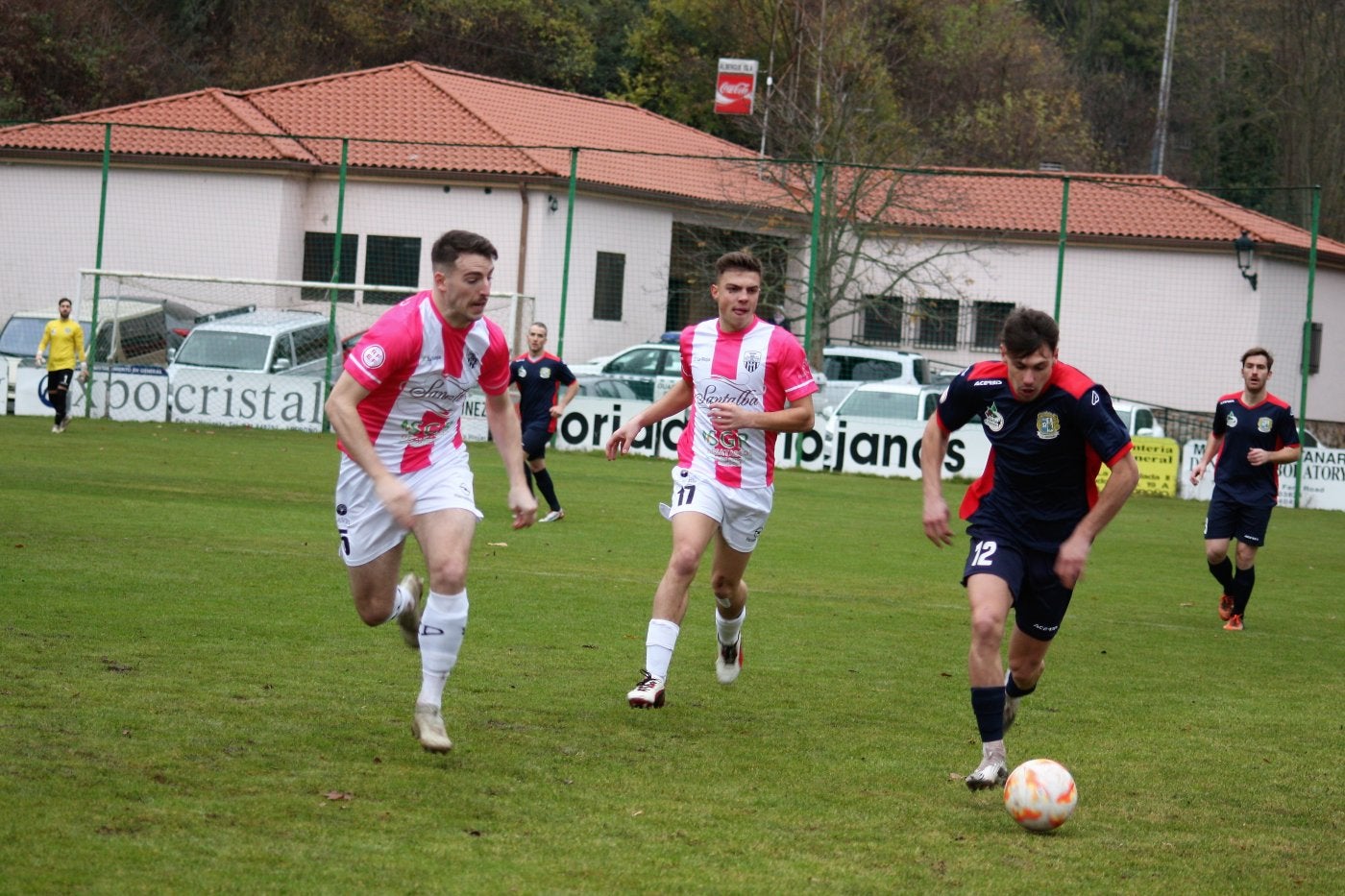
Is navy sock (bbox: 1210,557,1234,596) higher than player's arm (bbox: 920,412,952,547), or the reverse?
player's arm (bbox: 920,412,952,547)

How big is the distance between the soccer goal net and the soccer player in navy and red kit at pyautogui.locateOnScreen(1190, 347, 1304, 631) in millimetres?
15486

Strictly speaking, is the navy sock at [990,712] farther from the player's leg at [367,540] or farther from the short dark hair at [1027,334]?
the player's leg at [367,540]

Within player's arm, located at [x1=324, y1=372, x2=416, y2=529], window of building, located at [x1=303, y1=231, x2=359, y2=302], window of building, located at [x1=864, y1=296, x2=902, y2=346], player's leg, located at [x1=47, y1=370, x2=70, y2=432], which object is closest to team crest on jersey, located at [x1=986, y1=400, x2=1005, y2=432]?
player's arm, located at [x1=324, y1=372, x2=416, y2=529]

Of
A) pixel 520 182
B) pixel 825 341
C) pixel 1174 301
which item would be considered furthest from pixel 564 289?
pixel 1174 301

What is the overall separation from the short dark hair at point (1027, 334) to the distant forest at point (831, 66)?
111 ft

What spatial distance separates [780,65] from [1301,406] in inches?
1128

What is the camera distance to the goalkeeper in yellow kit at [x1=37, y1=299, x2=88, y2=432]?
2267 centimetres

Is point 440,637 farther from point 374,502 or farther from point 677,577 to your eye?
point 677,577

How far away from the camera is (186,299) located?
2862 centimetres

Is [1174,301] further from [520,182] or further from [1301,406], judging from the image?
[520,182]

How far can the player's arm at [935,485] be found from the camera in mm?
6371

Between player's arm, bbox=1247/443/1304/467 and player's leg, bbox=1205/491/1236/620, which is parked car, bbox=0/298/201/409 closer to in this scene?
player's leg, bbox=1205/491/1236/620

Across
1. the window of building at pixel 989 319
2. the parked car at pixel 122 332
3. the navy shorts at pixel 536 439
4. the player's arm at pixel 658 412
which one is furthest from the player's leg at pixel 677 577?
the window of building at pixel 989 319

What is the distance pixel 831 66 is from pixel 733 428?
3731 centimetres
